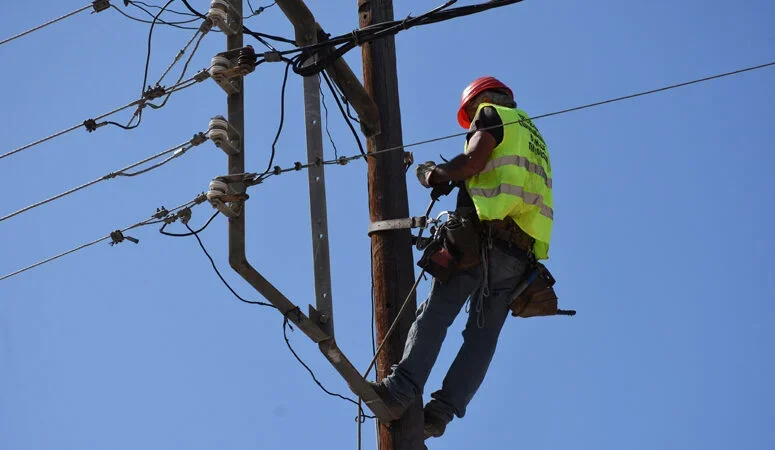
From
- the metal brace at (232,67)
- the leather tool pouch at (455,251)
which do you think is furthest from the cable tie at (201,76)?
the leather tool pouch at (455,251)

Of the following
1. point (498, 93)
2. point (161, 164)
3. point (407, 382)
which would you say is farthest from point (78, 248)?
point (498, 93)

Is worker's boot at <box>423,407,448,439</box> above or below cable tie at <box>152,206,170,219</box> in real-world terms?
below

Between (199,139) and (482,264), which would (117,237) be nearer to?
(199,139)

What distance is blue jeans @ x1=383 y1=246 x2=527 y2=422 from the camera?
6.95 metres

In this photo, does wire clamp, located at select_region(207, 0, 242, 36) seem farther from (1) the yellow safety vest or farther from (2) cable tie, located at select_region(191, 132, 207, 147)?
(1) the yellow safety vest

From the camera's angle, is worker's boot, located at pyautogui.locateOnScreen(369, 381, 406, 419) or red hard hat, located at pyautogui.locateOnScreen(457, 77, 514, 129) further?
red hard hat, located at pyautogui.locateOnScreen(457, 77, 514, 129)

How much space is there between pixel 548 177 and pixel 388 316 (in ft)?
4.15

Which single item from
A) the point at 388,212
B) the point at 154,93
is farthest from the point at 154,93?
the point at 388,212

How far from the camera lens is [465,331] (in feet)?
23.7

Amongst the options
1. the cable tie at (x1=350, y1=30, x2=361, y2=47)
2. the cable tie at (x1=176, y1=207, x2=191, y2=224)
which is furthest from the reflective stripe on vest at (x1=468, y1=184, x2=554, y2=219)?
the cable tie at (x1=176, y1=207, x2=191, y2=224)

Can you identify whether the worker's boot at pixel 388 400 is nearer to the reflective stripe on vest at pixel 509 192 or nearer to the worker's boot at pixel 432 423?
the worker's boot at pixel 432 423

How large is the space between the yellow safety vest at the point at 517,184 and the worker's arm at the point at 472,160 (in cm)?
9

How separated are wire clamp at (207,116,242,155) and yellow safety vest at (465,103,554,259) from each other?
138 centimetres

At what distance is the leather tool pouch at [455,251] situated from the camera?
699cm
